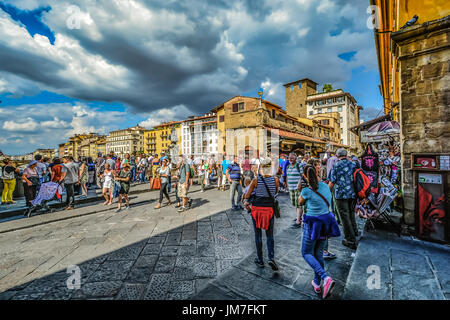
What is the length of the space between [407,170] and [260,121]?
48.2ft

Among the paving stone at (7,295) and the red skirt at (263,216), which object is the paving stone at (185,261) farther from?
the paving stone at (7,295)

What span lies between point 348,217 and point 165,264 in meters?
3.00

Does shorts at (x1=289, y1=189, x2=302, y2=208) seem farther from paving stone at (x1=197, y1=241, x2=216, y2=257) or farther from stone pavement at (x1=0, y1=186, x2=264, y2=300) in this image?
paving stone at (x1=197, y1=241, x2=216, y2=257)

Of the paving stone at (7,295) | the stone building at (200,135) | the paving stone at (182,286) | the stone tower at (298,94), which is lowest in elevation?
the paving stone at (182,286)

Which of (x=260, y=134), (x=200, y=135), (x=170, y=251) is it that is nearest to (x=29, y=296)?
(x=170, y=251)

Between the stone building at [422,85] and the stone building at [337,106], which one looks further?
the stone building at [337,106]

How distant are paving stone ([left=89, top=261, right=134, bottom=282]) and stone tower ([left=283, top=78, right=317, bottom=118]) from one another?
1842 inches

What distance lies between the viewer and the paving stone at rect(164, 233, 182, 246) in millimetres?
3539

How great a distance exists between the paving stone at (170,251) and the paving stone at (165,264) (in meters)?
0.10

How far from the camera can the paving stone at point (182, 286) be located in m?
2.26

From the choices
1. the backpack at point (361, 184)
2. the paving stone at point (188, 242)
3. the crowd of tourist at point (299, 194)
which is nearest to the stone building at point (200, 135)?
the crowd of tourist at point (299, 194)

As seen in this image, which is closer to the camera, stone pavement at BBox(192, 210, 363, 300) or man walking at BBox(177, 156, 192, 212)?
stone pavement at BBox(192, 210, 363, 300)

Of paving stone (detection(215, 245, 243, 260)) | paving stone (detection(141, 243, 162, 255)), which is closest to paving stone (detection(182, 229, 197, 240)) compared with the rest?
paving stone (detection(141, 243, 162, 255))
